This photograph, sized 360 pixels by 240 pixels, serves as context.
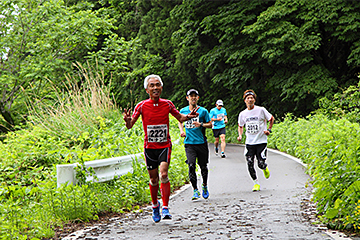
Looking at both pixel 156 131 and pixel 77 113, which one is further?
pixel 77 113

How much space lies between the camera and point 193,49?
3250 cm

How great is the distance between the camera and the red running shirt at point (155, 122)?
6.68 m

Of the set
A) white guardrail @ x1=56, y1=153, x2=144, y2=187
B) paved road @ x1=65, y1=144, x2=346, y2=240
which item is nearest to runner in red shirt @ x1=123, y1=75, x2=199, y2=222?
paved road @ x1=65, y1=144, x2=346, y2=240

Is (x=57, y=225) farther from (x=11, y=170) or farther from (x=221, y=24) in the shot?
(x=221, y=24)

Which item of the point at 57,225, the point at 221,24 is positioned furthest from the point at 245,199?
the point at 221,24

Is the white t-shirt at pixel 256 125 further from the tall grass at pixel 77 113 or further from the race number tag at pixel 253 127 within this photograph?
the tall grass at pixel 77 113

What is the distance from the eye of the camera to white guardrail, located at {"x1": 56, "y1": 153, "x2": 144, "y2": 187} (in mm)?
6746

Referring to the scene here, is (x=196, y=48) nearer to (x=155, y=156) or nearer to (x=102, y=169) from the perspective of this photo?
(x=102, y=169)

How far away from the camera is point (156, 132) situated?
668 cm

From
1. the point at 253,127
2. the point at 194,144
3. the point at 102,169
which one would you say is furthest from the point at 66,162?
the point at 253,127

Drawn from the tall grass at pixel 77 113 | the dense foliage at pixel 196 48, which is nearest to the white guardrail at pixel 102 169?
the tall grass at pixel 77 113

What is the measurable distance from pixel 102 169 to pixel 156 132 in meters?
1.40

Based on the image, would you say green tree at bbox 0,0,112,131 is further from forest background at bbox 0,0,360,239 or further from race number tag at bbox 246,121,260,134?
race number tag at bbox 246,121,260,134

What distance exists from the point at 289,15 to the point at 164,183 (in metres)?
19.4
